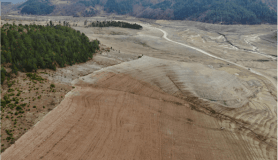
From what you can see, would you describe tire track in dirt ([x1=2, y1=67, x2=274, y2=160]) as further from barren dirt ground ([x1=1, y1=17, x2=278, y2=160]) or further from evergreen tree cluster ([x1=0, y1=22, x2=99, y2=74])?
evergreen tree cluster ([x1=0, y1=22, x2=99, y2=74])

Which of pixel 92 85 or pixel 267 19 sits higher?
pixel 267 19

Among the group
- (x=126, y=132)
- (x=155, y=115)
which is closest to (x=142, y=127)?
(x=126, y=132)

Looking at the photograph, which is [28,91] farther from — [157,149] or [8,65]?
[157,149]

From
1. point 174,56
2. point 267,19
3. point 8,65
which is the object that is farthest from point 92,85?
point 267,19

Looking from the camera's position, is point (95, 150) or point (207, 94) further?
point (207, 94)

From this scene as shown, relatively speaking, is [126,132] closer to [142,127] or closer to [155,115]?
[142,127]

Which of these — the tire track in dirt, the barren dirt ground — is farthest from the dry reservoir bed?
the barren dirt ground

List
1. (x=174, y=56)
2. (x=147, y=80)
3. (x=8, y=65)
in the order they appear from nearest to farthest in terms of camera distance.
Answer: (x=8, y=65), (x=147, y=80), (x=174, y=56)
